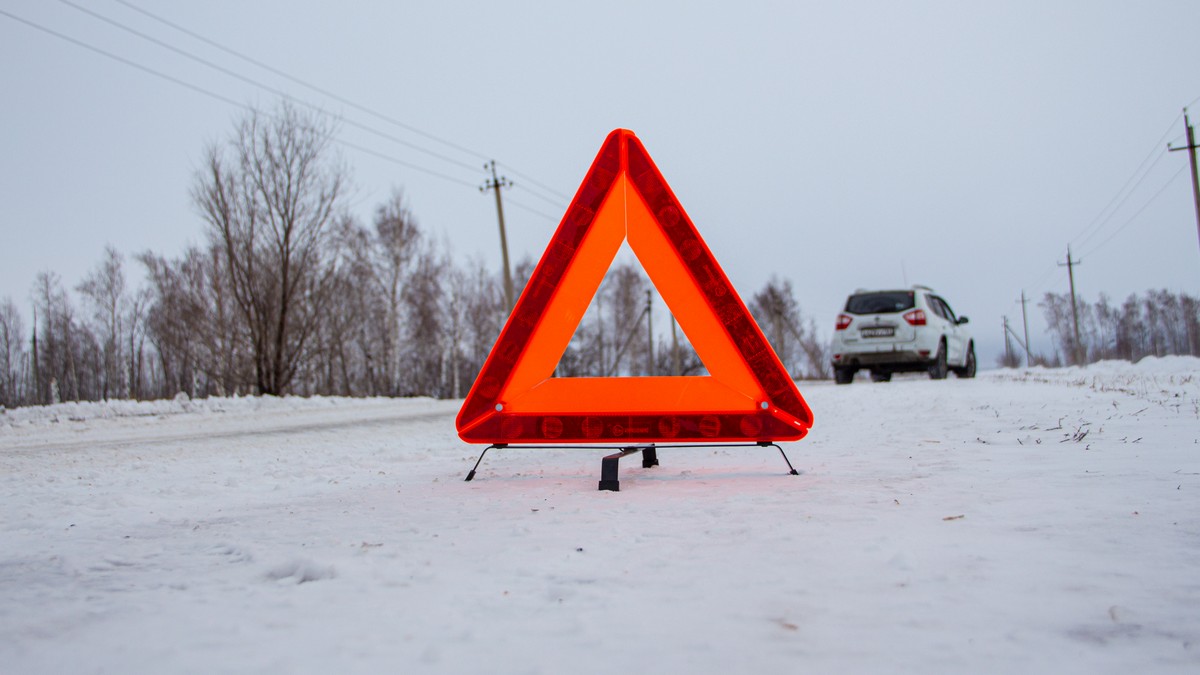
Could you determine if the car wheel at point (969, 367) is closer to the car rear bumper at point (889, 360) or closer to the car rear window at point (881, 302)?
the car rear bumper at point (889, 360)

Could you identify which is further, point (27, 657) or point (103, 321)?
point (103, 321)

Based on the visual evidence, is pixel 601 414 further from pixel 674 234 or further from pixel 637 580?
pixel 637 580

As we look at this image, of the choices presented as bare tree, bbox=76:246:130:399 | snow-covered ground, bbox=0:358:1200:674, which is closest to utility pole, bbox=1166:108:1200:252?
snow-covered ground, bbox=0:358:1200:674

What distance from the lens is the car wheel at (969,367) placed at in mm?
Answer: 16188

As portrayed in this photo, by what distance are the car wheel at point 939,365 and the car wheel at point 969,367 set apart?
2598 millimetres

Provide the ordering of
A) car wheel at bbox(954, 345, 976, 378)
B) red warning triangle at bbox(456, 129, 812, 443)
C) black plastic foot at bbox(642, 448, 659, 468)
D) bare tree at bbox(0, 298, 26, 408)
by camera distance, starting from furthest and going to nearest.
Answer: bare tree at bbox(0, 298, 26, 408), car wheel at bbox(954, 345, 976, 378), black plastic foot at bbox(642, 448, 659, 468), red warning triangle at bbox(456, 129, 812, 443)

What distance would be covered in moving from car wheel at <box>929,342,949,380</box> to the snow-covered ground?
916 cm

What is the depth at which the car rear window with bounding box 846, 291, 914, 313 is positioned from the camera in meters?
13.2

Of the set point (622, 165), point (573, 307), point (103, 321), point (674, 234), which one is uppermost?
point (103, 321)

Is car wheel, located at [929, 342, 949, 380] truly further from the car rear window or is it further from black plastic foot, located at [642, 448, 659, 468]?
black plastic foot, located at [642, 448, 659, 468]

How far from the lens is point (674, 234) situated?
4.00 metres

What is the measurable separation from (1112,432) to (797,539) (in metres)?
3.39

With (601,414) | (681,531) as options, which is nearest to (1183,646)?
(681,531)

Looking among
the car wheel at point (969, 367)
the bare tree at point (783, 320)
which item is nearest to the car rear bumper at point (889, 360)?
the car wheel at point (969, 367)
